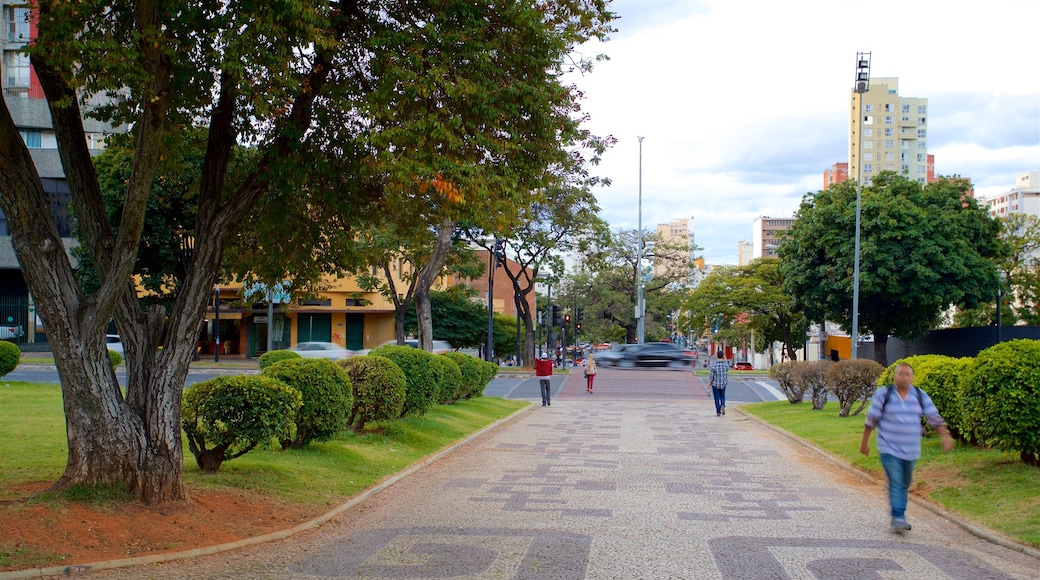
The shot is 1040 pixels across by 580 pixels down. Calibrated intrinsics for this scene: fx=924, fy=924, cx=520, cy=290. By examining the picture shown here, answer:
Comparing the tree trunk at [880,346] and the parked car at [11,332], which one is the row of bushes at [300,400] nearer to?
the tree trunk at [880,346]

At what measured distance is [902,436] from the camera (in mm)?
8484

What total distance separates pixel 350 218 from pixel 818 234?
32.1m

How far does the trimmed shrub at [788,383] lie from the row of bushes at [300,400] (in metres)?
11.4

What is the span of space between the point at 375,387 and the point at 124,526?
21.1 ft

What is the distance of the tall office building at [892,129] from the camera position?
405 feet

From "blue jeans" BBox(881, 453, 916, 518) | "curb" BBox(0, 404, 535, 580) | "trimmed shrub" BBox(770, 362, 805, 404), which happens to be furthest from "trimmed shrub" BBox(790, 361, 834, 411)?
"blue jeans" BBox(881, 453, 916, 518)

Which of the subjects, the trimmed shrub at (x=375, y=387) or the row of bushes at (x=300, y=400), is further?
the trimmed shrub at (x=375, y=387)

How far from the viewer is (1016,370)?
1006 centimetres

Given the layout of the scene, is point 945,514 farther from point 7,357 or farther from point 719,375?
point 7,357

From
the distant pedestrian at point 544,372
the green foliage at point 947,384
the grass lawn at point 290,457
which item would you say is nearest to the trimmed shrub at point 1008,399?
the green foliage at point 947,384

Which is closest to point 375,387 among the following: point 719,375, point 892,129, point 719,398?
point 719,375

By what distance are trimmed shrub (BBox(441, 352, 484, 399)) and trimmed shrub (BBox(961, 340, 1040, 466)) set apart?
12.3m

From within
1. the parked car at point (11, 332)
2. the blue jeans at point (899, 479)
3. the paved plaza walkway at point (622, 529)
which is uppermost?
the parked car at point (11, 332)

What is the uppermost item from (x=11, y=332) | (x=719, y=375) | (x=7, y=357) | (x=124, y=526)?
(x=11, y=332)
